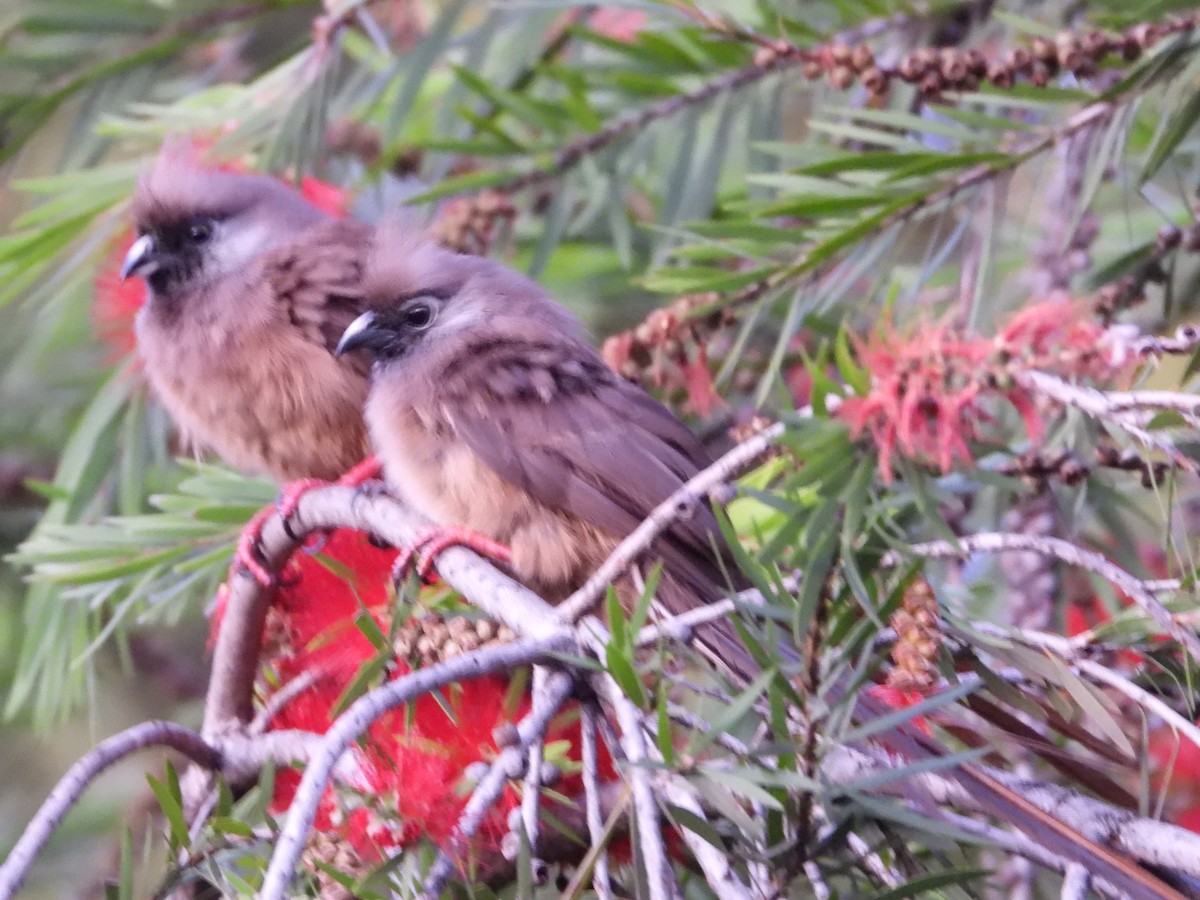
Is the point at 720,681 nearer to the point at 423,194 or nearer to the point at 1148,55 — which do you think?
the point at 1148,55

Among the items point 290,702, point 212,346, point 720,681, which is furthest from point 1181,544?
point 212,346

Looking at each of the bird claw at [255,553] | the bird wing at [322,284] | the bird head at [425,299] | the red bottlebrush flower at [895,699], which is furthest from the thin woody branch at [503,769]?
the bird wing at [322,284]

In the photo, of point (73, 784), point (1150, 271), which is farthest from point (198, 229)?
point (73, 784)

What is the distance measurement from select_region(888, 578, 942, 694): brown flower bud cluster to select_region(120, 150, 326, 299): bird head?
1.94 meters

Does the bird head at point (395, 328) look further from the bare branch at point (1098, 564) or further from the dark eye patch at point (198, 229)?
the bare branch at point (1098, 564)

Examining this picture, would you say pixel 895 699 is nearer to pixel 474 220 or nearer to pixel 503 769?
pixel 503 769

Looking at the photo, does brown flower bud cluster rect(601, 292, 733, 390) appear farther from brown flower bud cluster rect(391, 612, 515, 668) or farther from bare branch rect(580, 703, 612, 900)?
bare branch rect(580, 703, 612, 900)

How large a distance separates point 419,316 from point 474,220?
0.66ft

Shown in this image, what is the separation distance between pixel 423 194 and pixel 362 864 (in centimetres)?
126

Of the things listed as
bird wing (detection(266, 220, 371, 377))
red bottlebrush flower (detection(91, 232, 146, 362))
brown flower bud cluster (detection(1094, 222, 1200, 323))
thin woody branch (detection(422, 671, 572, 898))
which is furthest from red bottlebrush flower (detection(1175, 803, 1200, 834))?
red bottlebrush flower (detection(91, 232, 146, 362))

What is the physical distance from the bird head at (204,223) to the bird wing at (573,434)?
800mm

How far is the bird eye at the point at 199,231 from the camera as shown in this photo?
2.78 metres

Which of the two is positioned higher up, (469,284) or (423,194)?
(423,194)

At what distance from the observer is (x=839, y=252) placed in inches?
67.5
